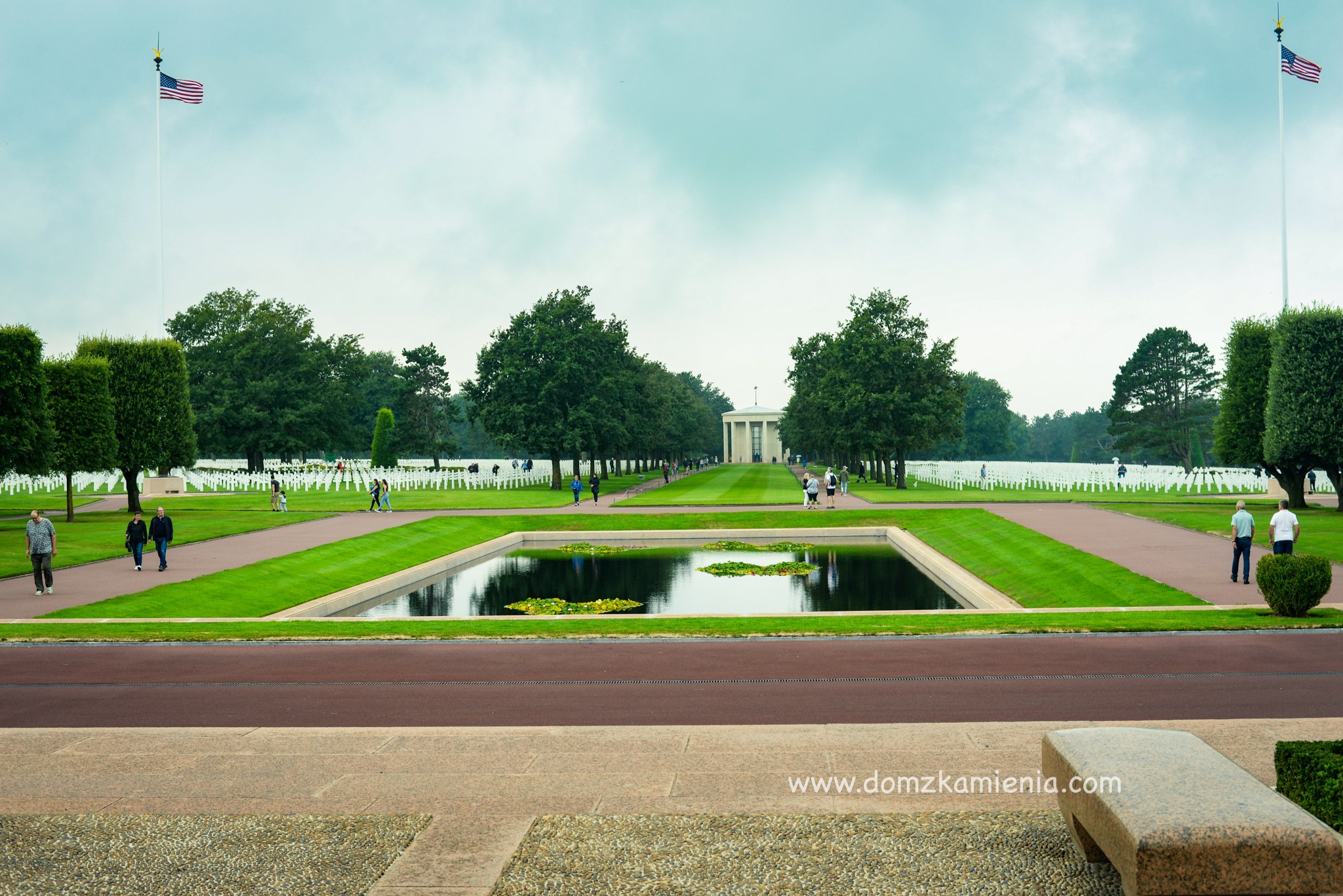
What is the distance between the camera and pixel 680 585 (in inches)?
940

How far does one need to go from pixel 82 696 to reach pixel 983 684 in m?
10.1

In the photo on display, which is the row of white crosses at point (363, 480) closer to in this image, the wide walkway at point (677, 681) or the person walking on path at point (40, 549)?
the person walking on path at point (40, 549)

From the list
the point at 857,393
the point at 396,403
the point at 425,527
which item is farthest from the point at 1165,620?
the point at 396,403

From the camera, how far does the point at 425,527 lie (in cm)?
3503

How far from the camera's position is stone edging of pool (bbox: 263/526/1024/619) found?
20109 mm

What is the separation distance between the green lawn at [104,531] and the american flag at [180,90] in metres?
19.3

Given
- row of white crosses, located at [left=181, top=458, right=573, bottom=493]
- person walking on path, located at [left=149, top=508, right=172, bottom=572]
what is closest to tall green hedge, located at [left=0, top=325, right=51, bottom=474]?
person walking on path, located at [left=149, top=508, right=172, bottom=572]

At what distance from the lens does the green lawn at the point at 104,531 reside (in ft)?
83.6

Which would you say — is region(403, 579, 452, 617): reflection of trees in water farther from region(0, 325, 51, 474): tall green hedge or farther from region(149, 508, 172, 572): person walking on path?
region(0, 325, 51, 474): tall green hedge

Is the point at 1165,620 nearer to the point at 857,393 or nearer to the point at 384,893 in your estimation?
the point at 384,893

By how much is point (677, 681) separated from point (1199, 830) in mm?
6906

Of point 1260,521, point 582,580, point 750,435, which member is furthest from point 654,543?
point 750,435

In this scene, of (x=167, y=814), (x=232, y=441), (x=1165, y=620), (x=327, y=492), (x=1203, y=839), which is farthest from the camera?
(x=232, y=441)

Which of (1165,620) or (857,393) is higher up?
(857,393)
